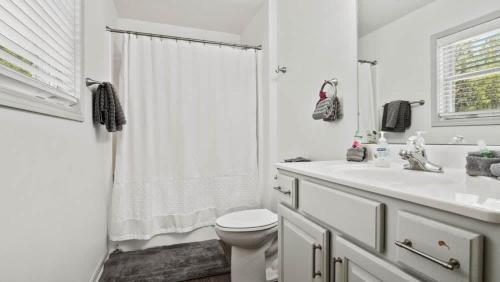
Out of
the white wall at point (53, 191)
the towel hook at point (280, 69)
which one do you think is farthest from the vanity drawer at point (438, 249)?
the towel hook at point (280, 69)

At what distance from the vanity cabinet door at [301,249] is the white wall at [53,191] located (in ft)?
3.40

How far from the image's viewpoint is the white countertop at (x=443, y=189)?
45 centimetres

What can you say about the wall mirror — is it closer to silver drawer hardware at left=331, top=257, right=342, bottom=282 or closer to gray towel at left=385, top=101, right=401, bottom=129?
gray towel at left=385, top=101, right=401, bottom=129

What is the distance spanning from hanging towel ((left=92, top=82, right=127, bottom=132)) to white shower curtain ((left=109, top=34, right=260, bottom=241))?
0.41 meters

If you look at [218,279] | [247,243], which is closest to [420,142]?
[247,243]

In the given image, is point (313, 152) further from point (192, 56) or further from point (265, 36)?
point (192, 56)

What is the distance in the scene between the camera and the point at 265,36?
2.31 m

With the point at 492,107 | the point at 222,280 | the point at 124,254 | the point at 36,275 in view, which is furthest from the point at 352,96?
the point at 124,254

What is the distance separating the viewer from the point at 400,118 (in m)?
1.17

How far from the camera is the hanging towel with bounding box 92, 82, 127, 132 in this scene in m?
1.59

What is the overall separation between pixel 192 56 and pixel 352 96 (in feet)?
5.29

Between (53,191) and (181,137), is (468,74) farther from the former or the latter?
(181,137)

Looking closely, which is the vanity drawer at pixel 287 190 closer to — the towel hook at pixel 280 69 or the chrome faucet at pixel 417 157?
the chrome faucet at pixel 417 157

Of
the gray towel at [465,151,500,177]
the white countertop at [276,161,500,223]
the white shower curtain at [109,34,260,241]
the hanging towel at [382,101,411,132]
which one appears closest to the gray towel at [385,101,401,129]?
the hanging towel at [382,101,411,132]
